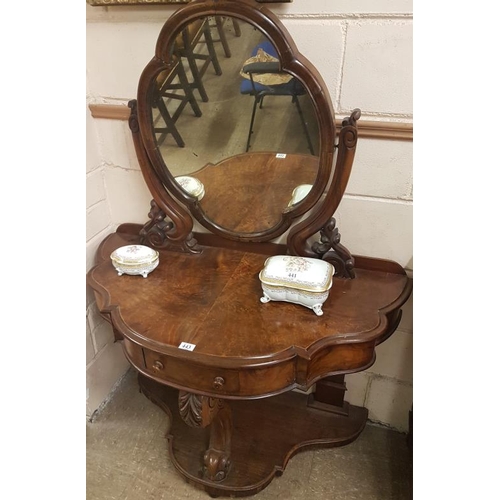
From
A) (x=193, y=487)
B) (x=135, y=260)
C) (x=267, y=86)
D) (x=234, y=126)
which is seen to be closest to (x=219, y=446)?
(x=193, y=487)

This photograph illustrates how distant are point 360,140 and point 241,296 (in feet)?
1.86

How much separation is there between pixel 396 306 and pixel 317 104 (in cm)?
59

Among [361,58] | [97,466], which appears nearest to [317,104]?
[361,58]

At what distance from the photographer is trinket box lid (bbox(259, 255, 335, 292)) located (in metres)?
1.16

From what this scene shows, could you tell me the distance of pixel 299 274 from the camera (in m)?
1.17

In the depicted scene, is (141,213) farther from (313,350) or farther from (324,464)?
(324,464)

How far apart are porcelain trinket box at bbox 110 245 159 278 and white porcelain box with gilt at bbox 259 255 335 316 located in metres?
0.38

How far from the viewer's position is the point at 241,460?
5.05 ft

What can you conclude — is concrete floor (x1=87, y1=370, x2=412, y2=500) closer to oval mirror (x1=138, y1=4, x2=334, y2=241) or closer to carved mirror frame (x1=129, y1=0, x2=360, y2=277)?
carved mirror frame (x1=129, y1=0, x2=360, y2=277)

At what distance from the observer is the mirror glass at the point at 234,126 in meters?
1.14

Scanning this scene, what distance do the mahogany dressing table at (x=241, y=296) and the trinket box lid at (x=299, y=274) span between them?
8 cm

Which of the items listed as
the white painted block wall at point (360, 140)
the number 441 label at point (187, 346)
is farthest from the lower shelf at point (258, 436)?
the number 441 label at point (187, 346)

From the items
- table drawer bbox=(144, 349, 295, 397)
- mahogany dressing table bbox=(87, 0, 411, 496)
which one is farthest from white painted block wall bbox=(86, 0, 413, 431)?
table drawer bbox=(144, 349, 295, 397)

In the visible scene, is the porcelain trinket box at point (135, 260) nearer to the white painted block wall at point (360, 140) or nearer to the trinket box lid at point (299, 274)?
the white painted block wall at point (360, 140)
